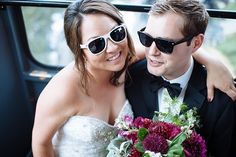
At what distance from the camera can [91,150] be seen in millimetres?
1784

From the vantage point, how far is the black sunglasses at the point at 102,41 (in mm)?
1531

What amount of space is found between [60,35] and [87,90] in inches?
37.6

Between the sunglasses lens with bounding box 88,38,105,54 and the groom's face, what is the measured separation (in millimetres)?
192

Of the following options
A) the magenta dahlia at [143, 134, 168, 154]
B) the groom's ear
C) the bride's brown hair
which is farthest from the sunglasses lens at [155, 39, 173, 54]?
the magenta dahlia at [143, 134, 168, 154]

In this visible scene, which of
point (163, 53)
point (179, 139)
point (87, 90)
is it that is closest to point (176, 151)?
point (179, 139)

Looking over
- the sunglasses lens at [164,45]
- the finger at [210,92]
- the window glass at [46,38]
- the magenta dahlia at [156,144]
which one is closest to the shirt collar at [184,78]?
the finger at [210,92]

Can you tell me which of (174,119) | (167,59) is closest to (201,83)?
(167,59)

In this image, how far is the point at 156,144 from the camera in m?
1.16

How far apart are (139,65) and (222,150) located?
0.57 metres

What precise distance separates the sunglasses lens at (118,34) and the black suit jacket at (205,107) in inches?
11.2

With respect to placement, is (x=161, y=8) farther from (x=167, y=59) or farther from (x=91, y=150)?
(x=91, y=150)

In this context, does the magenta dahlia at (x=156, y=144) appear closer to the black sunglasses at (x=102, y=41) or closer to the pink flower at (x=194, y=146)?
the pink flower at (x=194, y=146)

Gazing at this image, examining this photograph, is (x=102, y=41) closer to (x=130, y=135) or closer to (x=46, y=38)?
(x=130, y=135)

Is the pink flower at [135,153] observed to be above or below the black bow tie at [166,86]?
above
